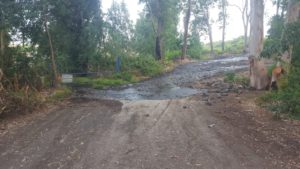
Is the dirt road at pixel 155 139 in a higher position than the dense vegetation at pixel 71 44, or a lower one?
lower

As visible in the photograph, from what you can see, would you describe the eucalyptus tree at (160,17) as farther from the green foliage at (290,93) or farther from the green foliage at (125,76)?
the green foliage at (290,93)

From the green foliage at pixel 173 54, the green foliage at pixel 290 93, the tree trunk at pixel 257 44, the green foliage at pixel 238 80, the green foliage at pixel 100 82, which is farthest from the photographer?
the green foliage at pixel 173 54

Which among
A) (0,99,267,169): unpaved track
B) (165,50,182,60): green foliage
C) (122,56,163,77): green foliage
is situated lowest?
(0,99,267,169): unpaved track

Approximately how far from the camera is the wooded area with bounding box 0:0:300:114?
32.9 feet

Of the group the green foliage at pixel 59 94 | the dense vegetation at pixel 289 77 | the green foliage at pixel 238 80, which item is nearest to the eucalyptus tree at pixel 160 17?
the green foliage at pixel 238 80

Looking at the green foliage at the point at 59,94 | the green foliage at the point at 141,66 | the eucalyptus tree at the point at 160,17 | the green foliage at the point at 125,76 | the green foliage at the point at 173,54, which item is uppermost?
the eucalyptus tree at the point at 160,17

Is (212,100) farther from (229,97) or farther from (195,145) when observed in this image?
(195,145)

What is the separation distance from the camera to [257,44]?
11688 millimetres

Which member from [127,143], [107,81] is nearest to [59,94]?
[107,81]

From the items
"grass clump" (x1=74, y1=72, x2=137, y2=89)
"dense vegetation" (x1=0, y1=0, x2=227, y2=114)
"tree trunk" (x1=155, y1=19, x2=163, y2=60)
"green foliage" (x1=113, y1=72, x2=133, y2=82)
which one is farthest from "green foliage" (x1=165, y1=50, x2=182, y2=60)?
"grass clump" (x1=74, y1=72, x2=137, y2=89)

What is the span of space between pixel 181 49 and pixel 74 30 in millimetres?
13793

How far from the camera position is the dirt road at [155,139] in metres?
5.59

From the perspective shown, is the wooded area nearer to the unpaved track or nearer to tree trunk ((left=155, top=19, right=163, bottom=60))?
tree trunk ((left=155, top=19, right=163, bottom=60))

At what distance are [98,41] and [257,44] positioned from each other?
9208 millimetres
